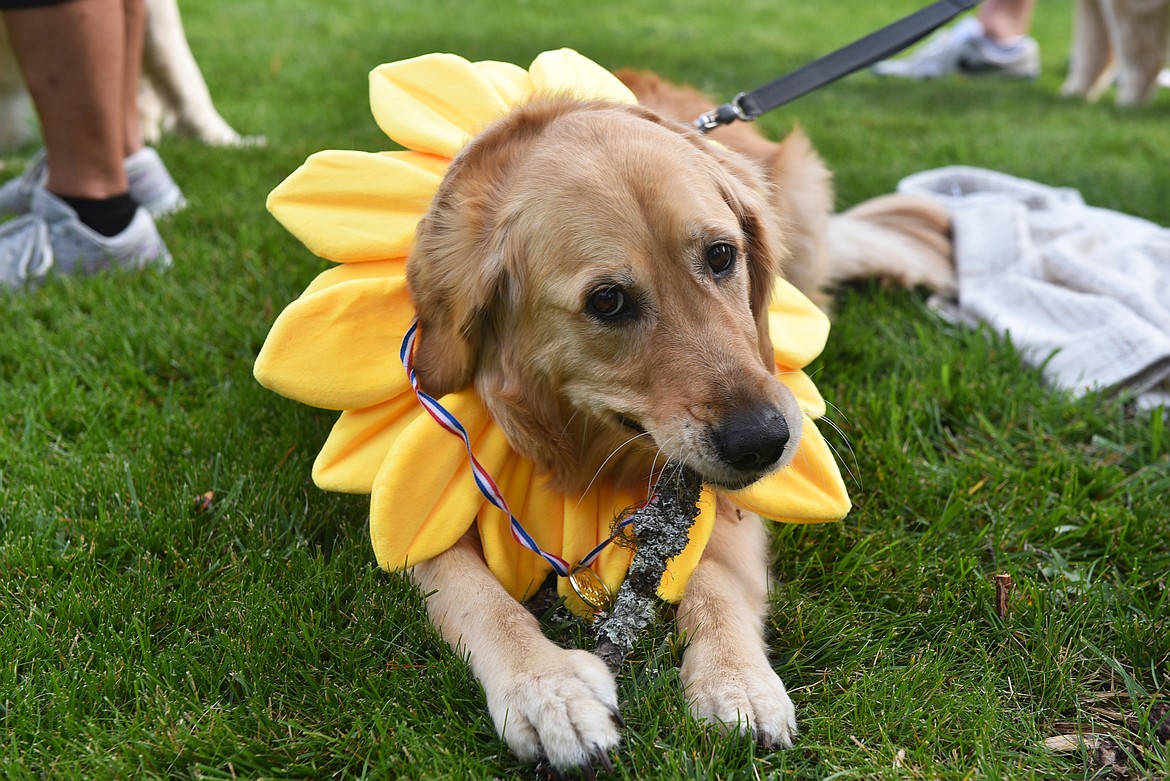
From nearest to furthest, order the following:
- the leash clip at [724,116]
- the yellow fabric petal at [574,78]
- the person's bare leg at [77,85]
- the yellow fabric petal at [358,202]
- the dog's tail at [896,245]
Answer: the yellow fabric petal at [358,202]
the yellow fabric petal at [574,78]
the leash clip at [724,116]
the person's bare leg at [77,85]
the dog's tail at [896,245]

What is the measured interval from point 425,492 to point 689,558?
1.88 ft

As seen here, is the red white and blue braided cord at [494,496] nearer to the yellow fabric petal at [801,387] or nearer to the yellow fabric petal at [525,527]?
the yellow fabric petal at [525,527]

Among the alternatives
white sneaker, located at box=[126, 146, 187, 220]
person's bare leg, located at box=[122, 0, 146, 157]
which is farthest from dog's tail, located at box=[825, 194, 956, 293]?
person's bare leg, located at box=[122, 0, 146, 157]

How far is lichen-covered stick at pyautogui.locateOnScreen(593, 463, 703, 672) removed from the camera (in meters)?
1.89

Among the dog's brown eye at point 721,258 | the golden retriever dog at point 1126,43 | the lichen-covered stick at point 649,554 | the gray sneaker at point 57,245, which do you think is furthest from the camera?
the golden retriever dog at point 1126,43

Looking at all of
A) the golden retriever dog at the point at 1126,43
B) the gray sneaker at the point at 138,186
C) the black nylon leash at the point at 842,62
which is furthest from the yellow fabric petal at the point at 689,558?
the golden retriever dog at the point at 1126,43

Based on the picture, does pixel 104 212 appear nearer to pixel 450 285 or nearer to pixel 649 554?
pixel 450 285

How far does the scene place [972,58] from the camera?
8.48 meters

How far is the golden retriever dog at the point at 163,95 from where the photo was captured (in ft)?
16.2

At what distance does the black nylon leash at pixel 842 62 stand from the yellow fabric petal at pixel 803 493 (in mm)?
1237

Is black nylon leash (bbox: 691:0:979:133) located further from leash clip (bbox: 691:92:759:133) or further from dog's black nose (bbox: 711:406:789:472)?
dog's black nose (bbox: 711:406:789:472)

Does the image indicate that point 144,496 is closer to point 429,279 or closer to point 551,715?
point 429,279

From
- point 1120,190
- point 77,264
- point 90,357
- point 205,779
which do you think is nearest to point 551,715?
point 205,779

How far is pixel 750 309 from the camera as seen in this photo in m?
2.16
